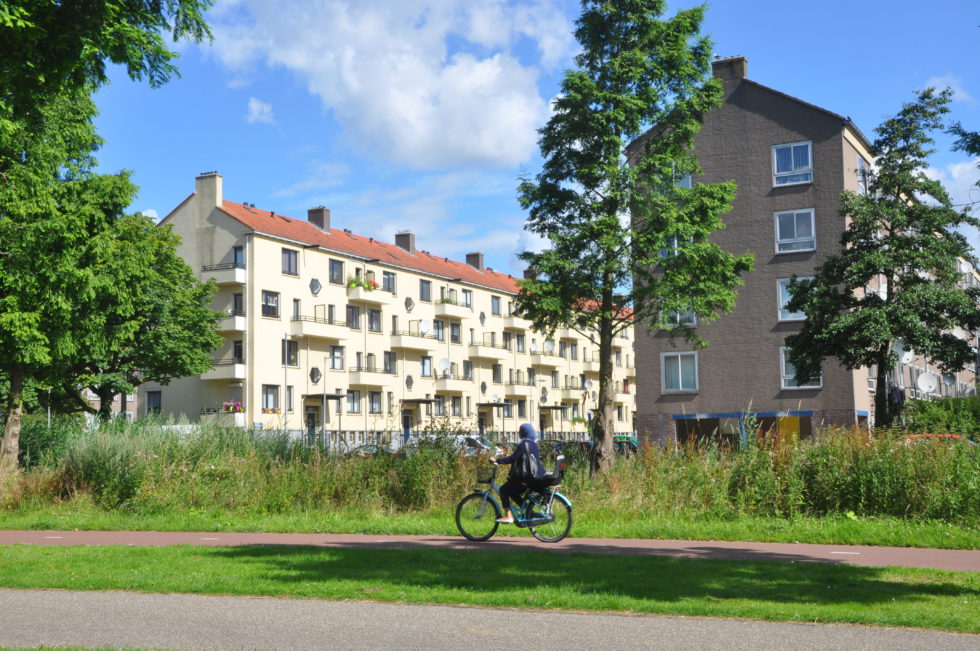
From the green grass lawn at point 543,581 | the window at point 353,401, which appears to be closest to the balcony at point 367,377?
the window at point 353,401

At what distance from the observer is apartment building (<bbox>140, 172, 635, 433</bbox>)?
58031 millimetres

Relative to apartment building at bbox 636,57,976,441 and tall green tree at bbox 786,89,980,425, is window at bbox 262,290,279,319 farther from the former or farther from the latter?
tall green tree at bbox 786,89,980,425

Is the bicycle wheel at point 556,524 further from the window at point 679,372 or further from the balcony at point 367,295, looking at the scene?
the balcony at point 367,295

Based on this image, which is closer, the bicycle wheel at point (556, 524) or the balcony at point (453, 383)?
the bicycle wheel at point (556, 524)

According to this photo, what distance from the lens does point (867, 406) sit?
40781 mm

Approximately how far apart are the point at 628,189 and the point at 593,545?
40.4 feet

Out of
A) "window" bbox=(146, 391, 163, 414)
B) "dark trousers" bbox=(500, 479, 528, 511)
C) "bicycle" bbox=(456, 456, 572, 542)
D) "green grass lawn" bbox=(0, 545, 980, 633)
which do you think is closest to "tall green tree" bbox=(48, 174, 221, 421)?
"window" bbox=(146, 391, 163, 414)

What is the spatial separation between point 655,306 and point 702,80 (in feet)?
18.5

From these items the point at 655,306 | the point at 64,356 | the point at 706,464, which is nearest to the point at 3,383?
the point at 64,356

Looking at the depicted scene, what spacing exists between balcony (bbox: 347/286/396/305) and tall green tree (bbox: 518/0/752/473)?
41174mm

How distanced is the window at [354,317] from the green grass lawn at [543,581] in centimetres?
5249

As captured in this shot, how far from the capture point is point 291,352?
199 ft

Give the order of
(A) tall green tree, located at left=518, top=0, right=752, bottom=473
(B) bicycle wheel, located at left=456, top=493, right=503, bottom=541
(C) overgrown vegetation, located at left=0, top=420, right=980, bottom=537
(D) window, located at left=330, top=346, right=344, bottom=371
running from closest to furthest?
(B) bicycle wheel, located at left=456, top=493, right=503, bottom=541, (C) overgrown vegetation, located at left=0, top=420, right=980, bottom=537, (A) tall green tree, located at left=518, top=0, right=752, bottom=473, (D) window, located at left=330, top=346, right=344, bottom=371

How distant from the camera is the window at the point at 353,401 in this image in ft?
211
